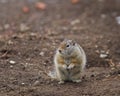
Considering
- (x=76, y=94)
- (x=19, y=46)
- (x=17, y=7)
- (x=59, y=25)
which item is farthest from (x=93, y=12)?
(x=76, y=94)

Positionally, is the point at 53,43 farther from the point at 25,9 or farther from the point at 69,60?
the point at 25,9

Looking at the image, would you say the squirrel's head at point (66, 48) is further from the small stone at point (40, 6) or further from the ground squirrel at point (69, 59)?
the small stone at point (40, 6)

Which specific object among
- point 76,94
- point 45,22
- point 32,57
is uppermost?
point 45,22

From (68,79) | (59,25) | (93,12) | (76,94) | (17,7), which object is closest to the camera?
(76,94)

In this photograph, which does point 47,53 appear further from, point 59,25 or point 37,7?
point 37,7

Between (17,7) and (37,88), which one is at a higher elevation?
(17,7)

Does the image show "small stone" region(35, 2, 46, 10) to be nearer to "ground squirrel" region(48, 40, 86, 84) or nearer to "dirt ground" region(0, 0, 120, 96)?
"dirt ground" region(0, 0, 120, 96)

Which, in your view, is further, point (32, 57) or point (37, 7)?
point (37, 7)
